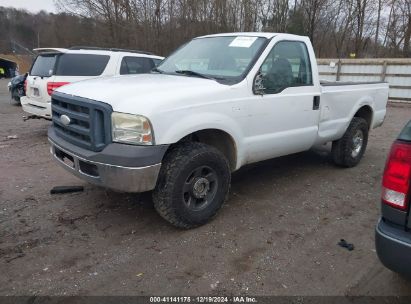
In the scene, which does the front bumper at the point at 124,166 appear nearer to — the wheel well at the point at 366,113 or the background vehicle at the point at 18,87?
the wheel well at the point at 366,113

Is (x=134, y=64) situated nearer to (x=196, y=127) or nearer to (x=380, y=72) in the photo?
(x=196, y=127)

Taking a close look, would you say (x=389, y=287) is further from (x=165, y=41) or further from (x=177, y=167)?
(x=165, y=41)

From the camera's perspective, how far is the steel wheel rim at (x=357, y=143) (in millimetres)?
5887

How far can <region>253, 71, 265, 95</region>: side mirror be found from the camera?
3.94 m

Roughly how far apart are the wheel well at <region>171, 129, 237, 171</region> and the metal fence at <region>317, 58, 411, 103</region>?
1388 centimetres

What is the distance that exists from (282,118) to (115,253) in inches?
92.7

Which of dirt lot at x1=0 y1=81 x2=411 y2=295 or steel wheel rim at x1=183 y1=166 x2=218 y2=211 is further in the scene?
steel wheel rim at x1=183 y1=166 x2=218 y2=211

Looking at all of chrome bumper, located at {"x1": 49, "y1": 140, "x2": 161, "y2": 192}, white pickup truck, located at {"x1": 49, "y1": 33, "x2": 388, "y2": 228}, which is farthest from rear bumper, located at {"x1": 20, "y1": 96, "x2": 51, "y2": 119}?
chrome bumper, located at {"x1": 49, "y1": 140, "x2": 161, "y2": 192}

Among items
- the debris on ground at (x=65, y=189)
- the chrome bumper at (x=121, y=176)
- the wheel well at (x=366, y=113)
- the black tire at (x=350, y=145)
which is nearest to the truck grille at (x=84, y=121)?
the chrome bumper at (x=121, y=176)

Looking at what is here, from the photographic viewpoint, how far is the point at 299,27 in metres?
29.9

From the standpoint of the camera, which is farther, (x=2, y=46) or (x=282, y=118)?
(x=2, y=46)

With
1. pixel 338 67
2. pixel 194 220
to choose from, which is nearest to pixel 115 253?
pixel 194 220

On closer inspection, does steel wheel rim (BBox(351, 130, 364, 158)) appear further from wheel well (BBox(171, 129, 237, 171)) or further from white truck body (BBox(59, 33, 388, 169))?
wheel well (BBox(171, 129, 237, 171))

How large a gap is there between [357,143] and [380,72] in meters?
11.5
